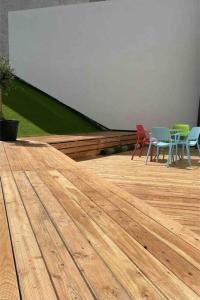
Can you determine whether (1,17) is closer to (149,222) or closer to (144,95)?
(144,95)

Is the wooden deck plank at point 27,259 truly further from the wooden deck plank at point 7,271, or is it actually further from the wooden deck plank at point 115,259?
the wooden deck plank at point 115,259

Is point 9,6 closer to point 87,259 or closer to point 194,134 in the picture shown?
point 194,134

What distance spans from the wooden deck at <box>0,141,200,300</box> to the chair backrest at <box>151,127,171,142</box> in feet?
10.3

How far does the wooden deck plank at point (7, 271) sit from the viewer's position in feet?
3.64

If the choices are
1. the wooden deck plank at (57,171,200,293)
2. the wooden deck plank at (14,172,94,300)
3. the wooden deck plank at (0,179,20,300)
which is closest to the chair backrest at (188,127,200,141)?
the wooden deck plank at (57,171,200,293)

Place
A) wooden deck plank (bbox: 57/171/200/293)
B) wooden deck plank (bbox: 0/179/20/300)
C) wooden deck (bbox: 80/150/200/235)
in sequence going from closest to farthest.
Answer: wooden deck plank (bbox: 0/179/20/300) → wooden deck plank (bbox: 57/171/200/293) → wooden deck (bbox: 80/150/200/235)

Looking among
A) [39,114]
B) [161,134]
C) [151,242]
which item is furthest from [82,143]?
[151,242]

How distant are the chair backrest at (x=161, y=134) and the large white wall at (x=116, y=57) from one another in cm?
388

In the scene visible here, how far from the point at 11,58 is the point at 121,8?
141 inches

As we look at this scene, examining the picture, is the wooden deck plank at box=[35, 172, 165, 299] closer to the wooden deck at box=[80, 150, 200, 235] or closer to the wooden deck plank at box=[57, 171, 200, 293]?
the wooden deck plank at box=[57, 171, 200, 293]

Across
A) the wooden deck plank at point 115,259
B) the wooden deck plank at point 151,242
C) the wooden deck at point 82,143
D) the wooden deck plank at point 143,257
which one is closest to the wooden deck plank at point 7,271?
the wooden deck plank at point 115,259

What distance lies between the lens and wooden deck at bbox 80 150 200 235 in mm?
2922

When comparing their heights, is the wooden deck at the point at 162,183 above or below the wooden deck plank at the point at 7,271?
below

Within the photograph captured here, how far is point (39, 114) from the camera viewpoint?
8.88 metres
